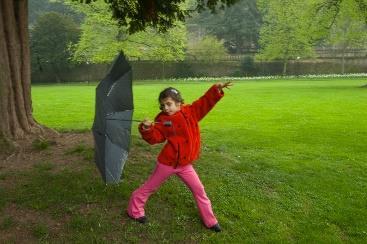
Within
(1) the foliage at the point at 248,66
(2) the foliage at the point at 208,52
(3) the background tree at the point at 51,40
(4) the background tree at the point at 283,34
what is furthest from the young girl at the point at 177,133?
(2) the foliage at the point at 208,52

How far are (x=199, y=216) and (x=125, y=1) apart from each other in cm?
483

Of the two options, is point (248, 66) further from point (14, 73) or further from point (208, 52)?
point (14, 73)

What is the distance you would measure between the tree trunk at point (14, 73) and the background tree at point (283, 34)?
3573cm

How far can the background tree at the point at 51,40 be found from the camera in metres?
46.1

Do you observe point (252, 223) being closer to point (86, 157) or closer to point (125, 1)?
point (86, 157)

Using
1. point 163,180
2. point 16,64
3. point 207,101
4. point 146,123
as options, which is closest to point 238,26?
point 16,64

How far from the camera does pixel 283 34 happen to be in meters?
45.6

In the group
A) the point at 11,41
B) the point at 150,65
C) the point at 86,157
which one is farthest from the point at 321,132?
the point at 150,65

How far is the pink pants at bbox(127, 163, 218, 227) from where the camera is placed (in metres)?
5.28

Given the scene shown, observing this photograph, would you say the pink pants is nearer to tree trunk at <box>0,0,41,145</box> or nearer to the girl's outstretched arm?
the girl's outstretched arm

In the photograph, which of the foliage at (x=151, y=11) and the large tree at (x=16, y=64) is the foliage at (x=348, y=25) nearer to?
the foliage at (x=151, y=11)

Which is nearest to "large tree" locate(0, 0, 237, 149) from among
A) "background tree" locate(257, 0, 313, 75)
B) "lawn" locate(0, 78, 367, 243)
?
"lawn" locate(0, 78, 367, 243)

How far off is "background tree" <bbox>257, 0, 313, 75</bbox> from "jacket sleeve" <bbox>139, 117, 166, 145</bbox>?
38092mm

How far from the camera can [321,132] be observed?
12.7m
